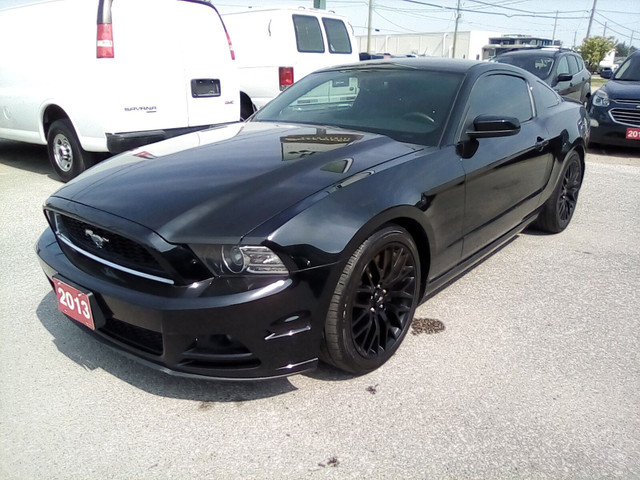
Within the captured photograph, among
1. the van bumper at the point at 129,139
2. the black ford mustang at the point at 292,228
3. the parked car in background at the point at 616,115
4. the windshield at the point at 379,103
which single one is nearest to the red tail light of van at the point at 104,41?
the van bumper at the point at 129,139

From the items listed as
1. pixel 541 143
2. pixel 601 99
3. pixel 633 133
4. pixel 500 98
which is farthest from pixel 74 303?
pixel 601 99

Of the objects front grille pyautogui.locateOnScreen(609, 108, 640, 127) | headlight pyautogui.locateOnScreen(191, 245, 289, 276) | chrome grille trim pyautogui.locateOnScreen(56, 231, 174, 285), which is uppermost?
headlight pyautogui.locateOnScreen(191, 245, 289, 276)

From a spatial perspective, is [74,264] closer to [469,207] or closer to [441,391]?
[441,391]

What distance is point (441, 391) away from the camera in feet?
7.95

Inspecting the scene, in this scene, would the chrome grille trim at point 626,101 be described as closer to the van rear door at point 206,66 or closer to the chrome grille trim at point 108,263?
the van rear door at point 206,66

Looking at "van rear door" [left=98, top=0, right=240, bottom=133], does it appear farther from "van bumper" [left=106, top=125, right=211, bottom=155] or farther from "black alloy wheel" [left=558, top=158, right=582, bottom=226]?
"black alloy wheel" [left=558, top=158, right=582, bottom=226]

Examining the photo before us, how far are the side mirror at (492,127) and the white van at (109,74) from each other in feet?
12.2

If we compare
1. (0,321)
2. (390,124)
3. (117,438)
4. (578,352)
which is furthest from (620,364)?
(0,321)

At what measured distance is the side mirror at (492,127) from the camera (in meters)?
2.98

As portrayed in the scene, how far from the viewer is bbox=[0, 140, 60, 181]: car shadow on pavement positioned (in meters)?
6.96

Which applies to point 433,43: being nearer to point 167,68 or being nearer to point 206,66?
point 206,66

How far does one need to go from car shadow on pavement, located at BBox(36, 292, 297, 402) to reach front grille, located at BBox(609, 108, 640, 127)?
8005 millimetres

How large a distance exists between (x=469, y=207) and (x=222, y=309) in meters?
1.68

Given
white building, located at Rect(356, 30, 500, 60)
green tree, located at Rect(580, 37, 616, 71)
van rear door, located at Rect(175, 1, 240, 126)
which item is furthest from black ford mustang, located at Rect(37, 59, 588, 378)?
white building, located at Rect(356, 30, 500, 60)
